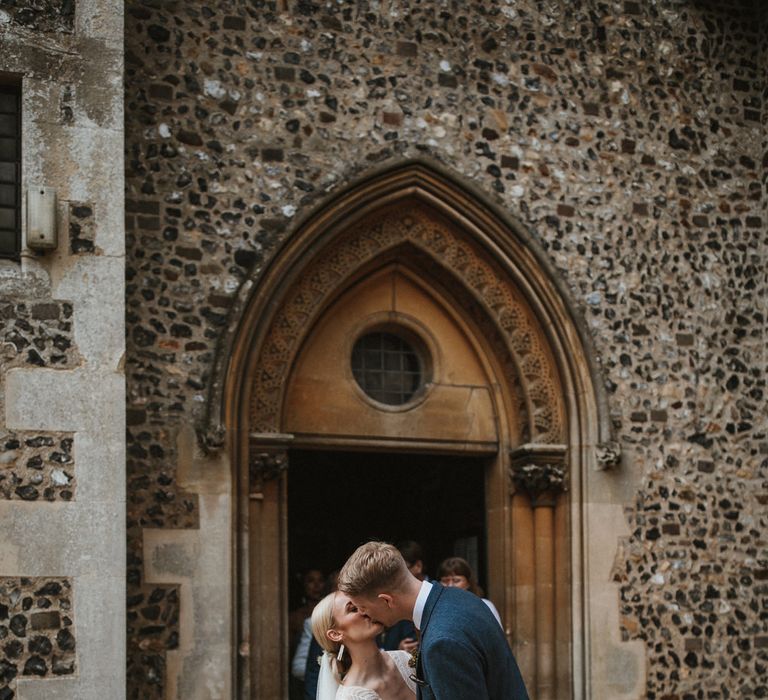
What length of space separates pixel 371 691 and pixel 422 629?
1.78 feet

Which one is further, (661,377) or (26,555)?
(661,377)

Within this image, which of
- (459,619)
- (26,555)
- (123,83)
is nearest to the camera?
(459,619)

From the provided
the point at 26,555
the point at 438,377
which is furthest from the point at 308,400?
A: the point at 26,555

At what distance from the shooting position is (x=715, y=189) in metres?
10.6

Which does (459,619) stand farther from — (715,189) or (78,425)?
(715,189)

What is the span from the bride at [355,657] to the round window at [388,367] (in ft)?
16.7

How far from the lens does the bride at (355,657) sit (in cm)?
479

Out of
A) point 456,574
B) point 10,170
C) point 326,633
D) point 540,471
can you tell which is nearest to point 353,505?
point 540,471

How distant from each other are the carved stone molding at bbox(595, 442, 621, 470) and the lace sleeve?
4.86 m

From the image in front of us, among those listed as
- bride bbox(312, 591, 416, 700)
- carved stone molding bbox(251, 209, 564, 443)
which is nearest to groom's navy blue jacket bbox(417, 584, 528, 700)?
bride bbox(312, 591, 416, 700)

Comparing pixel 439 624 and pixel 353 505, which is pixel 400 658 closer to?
pixel 439 624

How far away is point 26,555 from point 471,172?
409 cm

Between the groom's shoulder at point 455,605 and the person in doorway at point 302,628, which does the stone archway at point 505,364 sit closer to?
the person in doorway at point 302,628

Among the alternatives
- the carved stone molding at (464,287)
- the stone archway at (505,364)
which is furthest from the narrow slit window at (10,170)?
the carved stone molding at (464,287)
